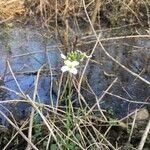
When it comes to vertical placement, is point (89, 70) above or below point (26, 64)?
below

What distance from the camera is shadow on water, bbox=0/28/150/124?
4453mm

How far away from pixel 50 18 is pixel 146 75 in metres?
2.15

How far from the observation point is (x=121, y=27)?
6965mm

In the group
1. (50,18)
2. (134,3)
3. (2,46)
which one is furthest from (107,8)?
(2,46)

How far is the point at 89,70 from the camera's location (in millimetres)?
5223

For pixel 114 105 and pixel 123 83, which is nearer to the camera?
pixel 114 105

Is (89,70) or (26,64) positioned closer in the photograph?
(26,64)

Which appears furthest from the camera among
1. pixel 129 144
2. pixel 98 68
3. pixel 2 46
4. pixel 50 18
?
pixel 50 18

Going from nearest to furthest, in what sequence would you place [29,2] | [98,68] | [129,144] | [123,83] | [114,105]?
[129,144] < [114,105] < [123,83] < [98,68] < [29,2]

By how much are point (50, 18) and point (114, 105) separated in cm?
274

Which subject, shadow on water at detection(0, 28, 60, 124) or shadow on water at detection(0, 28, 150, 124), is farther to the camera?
shadow on water at detection(0, 28, 150, 124)

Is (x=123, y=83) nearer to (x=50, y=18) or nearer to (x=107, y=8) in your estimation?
(x=50, y=18)

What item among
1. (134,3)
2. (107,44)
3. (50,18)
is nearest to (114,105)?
(107,44)

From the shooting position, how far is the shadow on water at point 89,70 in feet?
14.6
